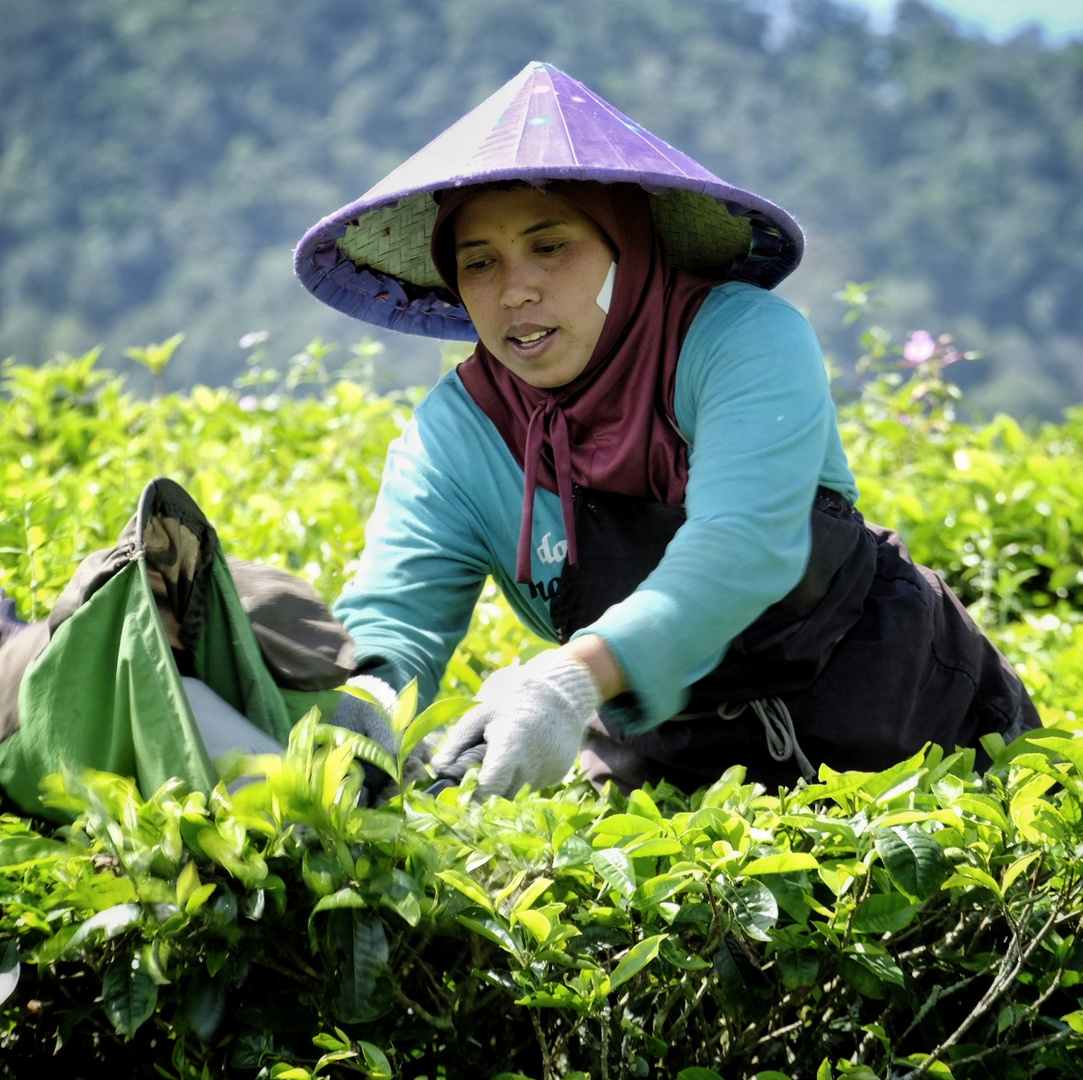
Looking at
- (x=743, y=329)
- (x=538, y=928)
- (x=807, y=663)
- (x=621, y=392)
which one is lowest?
(x=538, y=928)

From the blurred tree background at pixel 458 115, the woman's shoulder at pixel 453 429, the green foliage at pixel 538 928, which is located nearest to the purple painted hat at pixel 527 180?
the woman's shoulder at pixel 453 429

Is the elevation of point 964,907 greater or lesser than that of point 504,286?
lesser

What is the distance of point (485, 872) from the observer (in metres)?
1.66

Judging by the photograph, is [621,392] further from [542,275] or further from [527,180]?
[527,180]

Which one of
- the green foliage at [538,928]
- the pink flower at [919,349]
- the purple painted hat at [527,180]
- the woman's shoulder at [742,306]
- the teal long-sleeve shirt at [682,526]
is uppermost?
the purple painted hat at [527,180]

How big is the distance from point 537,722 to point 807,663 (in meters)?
0.62

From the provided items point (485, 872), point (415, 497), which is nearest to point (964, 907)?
point (485, 872)

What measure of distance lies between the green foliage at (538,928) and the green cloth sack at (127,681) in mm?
83

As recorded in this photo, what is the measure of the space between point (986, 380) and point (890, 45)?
9.59 m

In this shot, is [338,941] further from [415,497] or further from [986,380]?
[986,380]

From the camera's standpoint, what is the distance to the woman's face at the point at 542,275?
2.26 meters

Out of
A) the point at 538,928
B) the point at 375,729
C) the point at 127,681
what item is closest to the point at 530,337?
the point at 375,729

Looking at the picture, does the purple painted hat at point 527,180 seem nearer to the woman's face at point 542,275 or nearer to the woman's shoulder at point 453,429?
the woman's face at point 542,275

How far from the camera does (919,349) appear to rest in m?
5.25
